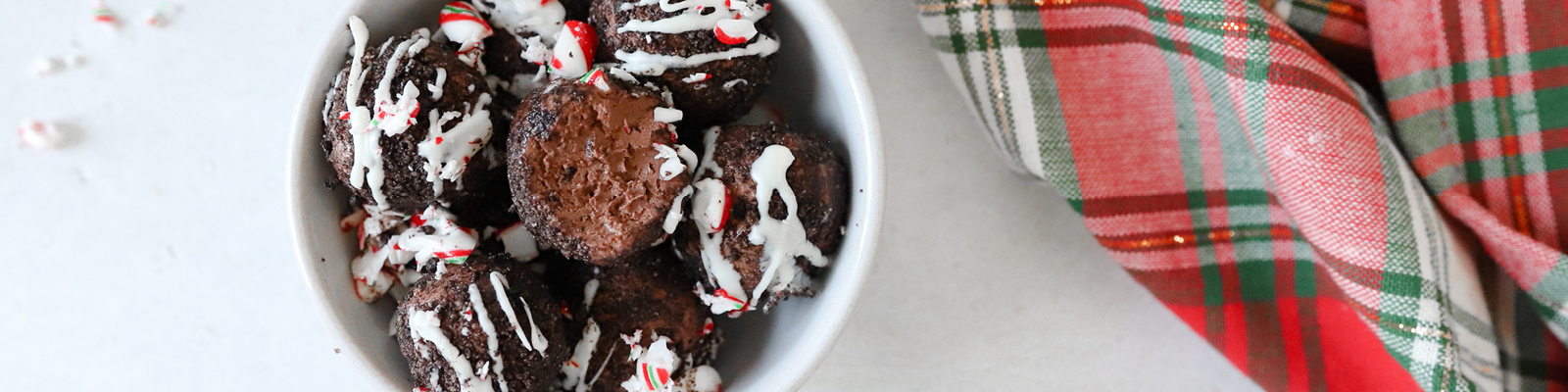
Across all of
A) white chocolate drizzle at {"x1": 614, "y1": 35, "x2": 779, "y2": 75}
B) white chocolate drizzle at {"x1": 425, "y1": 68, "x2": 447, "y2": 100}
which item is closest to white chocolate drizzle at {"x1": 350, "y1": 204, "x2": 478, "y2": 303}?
white chocolate drizzle at {"x1": 425, "y1": 68, "x2": 447, "y2": 100}

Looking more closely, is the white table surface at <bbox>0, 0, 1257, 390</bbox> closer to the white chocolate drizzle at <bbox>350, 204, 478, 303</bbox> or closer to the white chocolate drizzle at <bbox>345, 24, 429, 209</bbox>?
the white chocolate drizzle at <bbox>350, 204, 478, 303</bbox>

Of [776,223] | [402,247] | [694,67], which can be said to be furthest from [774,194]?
[402,247]

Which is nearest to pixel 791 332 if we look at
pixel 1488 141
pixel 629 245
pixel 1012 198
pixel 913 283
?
pixel 629 245

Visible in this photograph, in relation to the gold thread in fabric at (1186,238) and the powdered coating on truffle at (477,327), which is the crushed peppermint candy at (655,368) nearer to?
the powdered coating on truffle at (477,327)

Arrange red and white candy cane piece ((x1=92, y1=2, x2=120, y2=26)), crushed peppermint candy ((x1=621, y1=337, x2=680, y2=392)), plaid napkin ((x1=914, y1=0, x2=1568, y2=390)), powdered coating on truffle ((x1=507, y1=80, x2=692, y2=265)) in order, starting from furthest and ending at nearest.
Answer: red and white candy cane piece ((x1=92, y1=2, x2=120, y2=26))
plaid napkin ((x1=914, y1=0, x2=1568, y2=390))
crushed peppermint candy ((x1=621, y1=337, x2=680, y2=392))
powdered coating on truffle ((x1=507, y1=80, x2=692, y2=265))

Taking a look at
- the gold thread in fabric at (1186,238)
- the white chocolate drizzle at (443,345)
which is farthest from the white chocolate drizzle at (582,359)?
the gold thread in fabric at (1186,238)

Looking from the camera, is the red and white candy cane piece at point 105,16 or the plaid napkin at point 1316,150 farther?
the red and white candy cane piece at point 105,16

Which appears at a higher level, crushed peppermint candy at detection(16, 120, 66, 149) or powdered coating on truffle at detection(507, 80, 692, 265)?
powdered coating on truffle at detection(507, 80, 692, 265)
